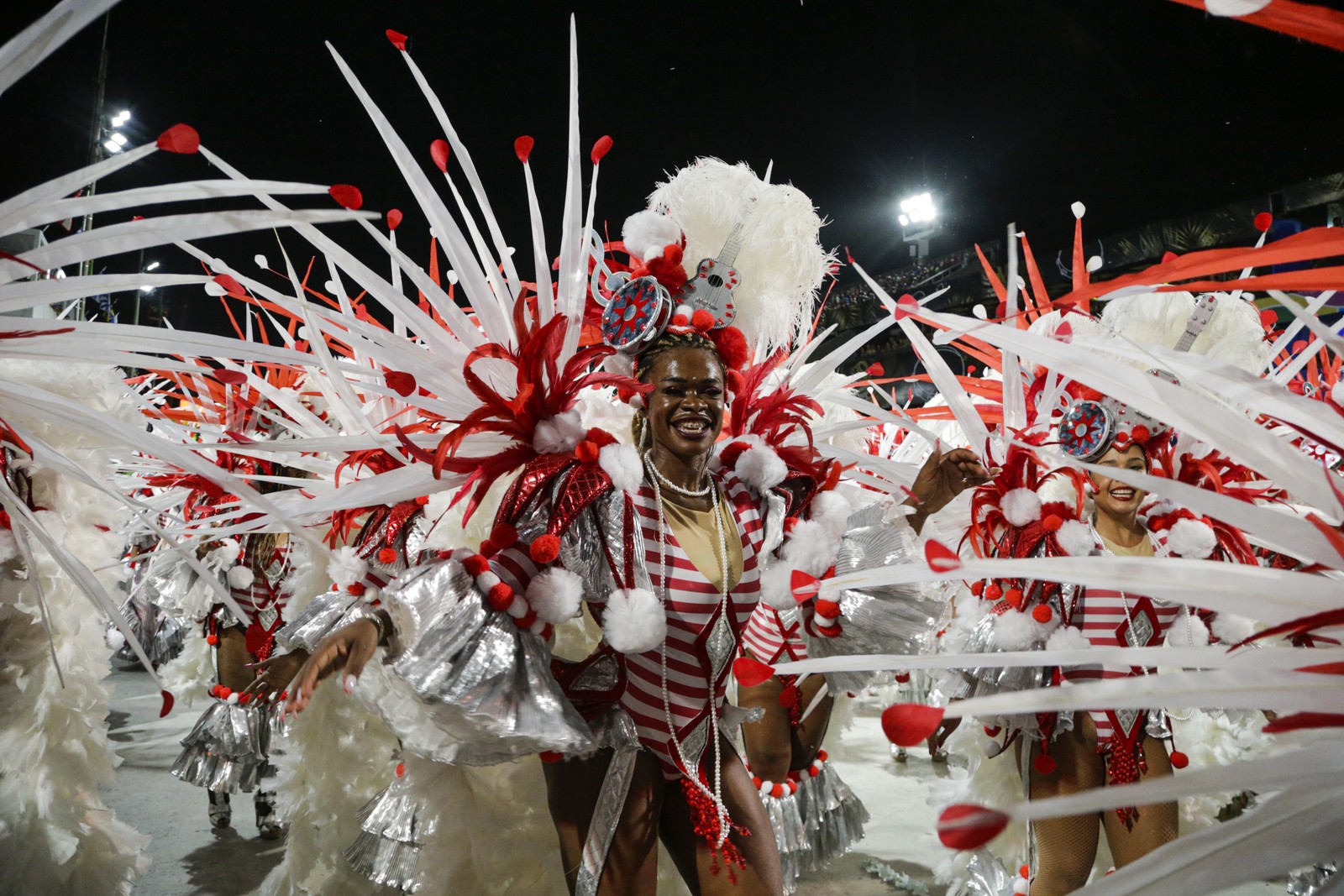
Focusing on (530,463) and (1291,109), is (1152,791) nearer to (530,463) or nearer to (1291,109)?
Result: (530,463)

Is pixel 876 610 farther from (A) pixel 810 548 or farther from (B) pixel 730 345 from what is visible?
(B) pixel 730 345

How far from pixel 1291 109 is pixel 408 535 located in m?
5.53

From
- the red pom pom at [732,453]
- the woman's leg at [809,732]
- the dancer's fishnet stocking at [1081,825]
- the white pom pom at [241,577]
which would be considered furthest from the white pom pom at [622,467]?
the white pom pom at [241,577]

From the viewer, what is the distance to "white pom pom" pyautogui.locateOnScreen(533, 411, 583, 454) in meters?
2.06

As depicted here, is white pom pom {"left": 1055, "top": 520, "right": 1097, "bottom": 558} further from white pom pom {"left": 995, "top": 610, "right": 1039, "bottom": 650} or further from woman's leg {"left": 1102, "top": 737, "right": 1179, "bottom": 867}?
woman's leg {"left": 1102, "top": 737, "right": 1179, "bottom": 867}

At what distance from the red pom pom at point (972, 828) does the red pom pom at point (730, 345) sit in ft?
5.53

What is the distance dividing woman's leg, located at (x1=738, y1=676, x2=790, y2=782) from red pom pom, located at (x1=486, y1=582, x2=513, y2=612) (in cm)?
175

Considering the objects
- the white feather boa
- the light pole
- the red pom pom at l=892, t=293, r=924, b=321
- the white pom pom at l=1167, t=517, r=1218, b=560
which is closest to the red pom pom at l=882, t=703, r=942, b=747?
the red pom pom at l=892, t=293, r=924, b=321

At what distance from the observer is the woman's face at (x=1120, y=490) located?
2826mm

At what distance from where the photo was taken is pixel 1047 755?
8.99 ft

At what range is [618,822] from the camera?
75.0 inches

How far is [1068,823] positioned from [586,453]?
1925 mm

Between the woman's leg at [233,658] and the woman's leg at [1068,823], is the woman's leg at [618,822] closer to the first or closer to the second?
the woman's leg at [1068,823]

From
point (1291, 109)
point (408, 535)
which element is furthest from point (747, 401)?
point (1291, 109)
